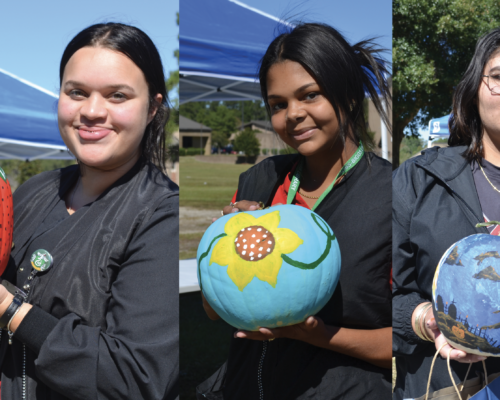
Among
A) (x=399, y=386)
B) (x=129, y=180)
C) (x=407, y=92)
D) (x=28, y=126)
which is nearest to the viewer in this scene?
(x=129, y=180)

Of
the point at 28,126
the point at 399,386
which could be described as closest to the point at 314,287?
the point at 399,386

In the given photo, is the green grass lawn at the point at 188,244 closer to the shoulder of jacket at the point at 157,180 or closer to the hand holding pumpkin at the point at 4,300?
the shoulder of jacket at the point at 157,180

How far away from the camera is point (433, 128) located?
571 cm

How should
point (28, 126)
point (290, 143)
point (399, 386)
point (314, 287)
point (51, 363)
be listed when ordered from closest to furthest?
1. point (314, 287)
2. point (51, 363)
3. point (290, 143)
4. point (399, 386)
5. point (28, 126)

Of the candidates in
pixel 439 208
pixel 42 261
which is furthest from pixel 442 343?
pixel 42 261

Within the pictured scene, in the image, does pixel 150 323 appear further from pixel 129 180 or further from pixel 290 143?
pixel 290 143

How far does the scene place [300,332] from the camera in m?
1.40

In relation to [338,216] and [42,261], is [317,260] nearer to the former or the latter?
[338,216]

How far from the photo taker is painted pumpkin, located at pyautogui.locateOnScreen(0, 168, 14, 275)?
1.54 m

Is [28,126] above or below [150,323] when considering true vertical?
above

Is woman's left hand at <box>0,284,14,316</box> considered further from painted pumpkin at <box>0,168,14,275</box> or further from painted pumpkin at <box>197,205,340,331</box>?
painted pumpkin at <box>197,205,340,331</box>

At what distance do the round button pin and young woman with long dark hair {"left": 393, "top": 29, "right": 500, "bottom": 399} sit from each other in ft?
4.11

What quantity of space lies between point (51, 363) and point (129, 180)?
672mm

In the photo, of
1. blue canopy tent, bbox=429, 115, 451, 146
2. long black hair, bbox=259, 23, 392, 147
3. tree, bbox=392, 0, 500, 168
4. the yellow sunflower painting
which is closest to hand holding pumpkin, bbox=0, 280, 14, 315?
the yellow sunflower painting
